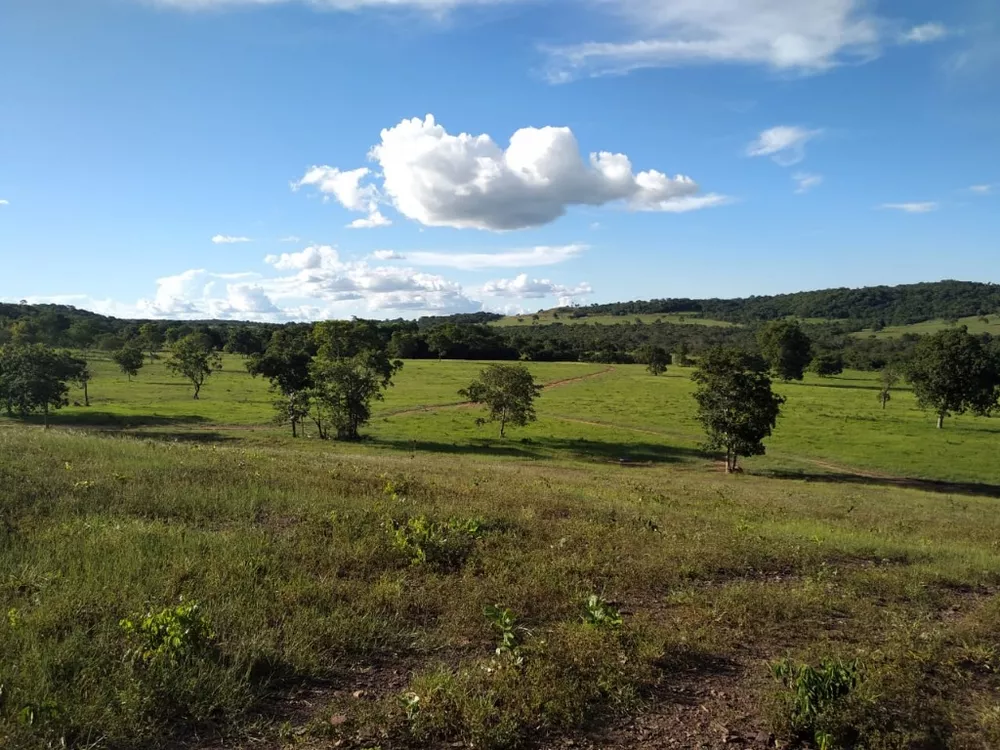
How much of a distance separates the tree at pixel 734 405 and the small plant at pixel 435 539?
115 feet

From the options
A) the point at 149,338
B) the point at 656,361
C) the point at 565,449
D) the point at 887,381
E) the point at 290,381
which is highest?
the point at 149,338

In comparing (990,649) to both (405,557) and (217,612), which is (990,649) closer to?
(405,557)

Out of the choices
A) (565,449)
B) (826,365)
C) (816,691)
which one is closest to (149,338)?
(565,449)

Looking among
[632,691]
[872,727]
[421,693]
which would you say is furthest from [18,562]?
[872,727]

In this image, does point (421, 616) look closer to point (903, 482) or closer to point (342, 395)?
point (342, 395)

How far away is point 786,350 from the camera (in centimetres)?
11038

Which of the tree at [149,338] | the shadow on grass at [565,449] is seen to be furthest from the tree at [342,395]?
the tree at [149,338]

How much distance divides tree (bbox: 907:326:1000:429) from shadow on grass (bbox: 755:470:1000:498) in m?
23.8

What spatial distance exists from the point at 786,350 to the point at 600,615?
11509cm

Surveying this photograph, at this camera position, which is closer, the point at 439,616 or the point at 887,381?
the point at 439,616

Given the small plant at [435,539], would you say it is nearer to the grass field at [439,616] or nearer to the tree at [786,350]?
A: the grass field at [439,616]

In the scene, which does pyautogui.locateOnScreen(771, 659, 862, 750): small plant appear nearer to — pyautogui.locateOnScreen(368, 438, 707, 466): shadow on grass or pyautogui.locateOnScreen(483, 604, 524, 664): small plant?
pyautogui.locateOnScreen(483, 604, 524, 664): small plant

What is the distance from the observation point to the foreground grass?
5.34 meters

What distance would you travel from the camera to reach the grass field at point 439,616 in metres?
5.34
